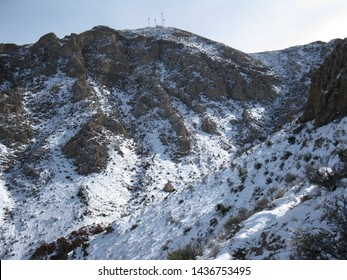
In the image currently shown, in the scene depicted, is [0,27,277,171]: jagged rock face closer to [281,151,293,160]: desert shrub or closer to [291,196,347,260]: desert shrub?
[281,151,293,160]: desert shrub

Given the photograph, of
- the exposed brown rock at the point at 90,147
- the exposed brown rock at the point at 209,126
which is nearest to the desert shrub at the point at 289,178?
the exposed brown rock at the point at 90,147

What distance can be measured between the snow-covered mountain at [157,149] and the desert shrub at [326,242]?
1.52 ft

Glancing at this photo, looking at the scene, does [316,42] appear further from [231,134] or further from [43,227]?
[43,227]

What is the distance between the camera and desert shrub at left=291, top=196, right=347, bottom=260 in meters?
4.96

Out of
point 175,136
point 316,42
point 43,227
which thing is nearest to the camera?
point 43,227

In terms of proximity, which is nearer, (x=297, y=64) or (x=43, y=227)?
(x=43, y=227)

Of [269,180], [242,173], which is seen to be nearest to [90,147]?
[242,173]

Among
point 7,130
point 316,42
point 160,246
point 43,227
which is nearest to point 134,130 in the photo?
point 7,130

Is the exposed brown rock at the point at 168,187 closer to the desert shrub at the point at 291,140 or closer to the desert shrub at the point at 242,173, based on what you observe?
the desert shrub at the point at 242,173

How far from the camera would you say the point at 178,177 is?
3098 cm

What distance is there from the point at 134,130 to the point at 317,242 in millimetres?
33215

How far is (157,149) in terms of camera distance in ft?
115

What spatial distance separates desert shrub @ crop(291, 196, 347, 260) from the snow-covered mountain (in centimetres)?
46
